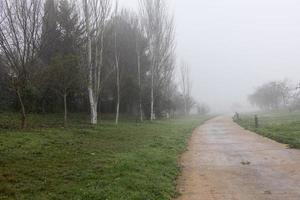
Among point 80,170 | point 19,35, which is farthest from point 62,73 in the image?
point 80,170

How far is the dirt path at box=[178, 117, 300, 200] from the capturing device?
9.88 m

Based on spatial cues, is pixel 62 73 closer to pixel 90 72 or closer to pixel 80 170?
pixel 90 72

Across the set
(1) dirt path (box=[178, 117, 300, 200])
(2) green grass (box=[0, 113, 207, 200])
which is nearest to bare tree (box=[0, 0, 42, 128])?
(2) green grass (box=[0, 113, 207, 200])

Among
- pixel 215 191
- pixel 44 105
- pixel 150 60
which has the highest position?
pixel 150 60

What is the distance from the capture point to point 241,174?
41.0ft

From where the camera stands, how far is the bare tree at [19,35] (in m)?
21.3

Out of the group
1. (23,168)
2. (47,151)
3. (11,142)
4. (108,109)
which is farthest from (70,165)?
(108,109)

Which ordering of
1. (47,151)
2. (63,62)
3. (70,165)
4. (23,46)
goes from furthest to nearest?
(63,62) < (23,46) < (47,151) < (70,165)

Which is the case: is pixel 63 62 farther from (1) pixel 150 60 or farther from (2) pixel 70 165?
(1) pixel 150 60

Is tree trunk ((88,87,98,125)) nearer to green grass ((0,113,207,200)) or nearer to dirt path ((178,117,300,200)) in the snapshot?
green grass ((0,113,207,200))

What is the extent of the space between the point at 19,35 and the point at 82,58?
761cm

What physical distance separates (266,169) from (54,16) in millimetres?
26370

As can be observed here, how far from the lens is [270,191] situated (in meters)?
9.95

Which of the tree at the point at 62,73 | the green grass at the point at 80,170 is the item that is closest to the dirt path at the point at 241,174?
the green grass at the point at 80,170
